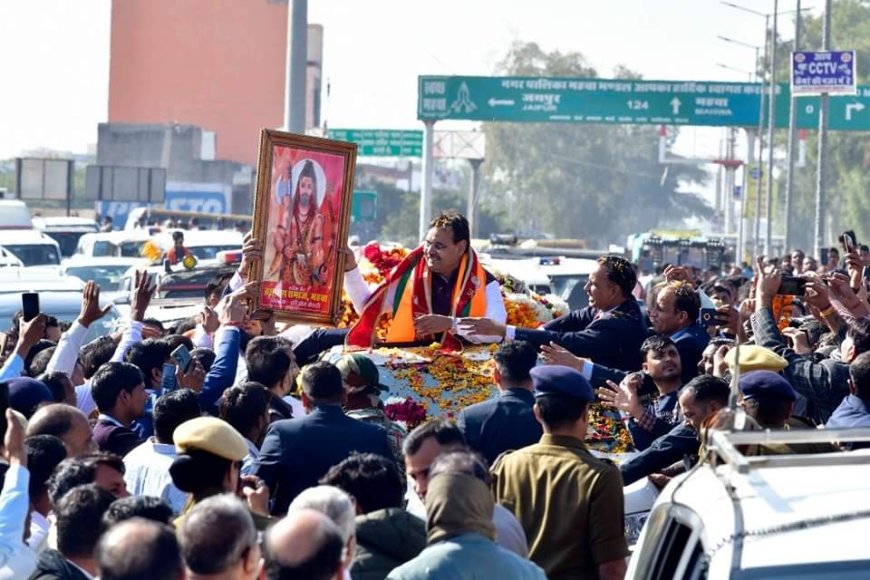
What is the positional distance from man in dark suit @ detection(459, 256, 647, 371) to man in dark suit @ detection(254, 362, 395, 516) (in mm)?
1867

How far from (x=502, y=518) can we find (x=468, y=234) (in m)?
3.76

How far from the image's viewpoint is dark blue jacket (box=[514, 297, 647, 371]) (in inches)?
358

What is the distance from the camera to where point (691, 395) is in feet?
23.4

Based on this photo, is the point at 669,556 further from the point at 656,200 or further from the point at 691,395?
the point at 656,200

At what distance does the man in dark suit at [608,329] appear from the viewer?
9078 millimetres

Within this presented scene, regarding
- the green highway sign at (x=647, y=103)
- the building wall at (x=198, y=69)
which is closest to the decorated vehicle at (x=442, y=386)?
the green highway sign at (x=647, y=103)

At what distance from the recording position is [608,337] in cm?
918

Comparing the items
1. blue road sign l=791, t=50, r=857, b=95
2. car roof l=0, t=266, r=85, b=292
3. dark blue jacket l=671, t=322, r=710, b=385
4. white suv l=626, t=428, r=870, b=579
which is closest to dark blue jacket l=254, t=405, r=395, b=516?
dark blue jacket l=671, t=322, r=710, b=385

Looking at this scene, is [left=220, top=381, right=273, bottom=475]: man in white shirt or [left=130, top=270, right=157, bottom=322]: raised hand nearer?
[left=220, top=381, right=273, bottom=475]: man in white shirt

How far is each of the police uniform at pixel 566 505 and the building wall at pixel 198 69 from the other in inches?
3462

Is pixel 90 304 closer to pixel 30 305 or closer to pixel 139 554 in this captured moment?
pixel 30 305

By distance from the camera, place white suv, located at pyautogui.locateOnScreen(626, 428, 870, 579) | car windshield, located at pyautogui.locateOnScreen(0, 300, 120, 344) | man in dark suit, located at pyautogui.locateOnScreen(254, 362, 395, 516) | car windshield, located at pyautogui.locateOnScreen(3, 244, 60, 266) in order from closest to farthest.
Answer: white suv, located at pyautogui.locateOnScreen(626, 428, 870, 579), man in dark suit, located at pyautogui.locateOnScreen(254, 362, 395, 516), car windshield, located at pyautogui.locateOnScreen(0, 300, 120, 344), car windshield, located at pyautogui.locateOnScreen(3, 244, 60, 266)

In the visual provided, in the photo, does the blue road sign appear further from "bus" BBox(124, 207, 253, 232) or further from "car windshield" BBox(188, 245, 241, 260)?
"bus" BBox(124, 207, 253, 232)

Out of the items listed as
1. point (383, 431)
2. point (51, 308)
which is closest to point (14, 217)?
point (51, 308)
